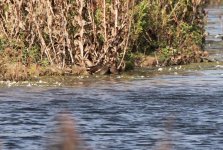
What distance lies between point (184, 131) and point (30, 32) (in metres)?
13.3

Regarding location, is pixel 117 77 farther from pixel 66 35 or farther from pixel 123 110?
pixel 123 110

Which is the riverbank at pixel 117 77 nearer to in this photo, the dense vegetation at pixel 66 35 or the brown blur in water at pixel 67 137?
the dense vegetation at pixel 66 35

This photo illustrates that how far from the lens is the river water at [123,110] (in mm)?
14570

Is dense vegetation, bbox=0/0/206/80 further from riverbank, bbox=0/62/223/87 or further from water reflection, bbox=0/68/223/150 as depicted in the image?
water reflection, bbox=0/68/223/150

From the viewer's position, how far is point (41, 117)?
17.9m

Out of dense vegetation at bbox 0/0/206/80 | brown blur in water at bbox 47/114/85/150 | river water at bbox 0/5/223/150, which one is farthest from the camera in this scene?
dense vegetation at bbox 0/0/206/80

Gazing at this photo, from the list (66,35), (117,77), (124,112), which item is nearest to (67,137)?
(124,112)

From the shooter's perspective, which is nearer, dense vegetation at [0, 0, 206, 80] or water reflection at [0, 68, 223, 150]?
water reflection at [0, 68, 223, 150]

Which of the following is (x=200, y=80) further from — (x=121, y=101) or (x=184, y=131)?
(x=184, y=131)

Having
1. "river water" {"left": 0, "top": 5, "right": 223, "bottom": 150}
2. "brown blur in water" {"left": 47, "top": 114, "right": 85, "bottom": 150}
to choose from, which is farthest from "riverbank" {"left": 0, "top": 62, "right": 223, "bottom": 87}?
"brown blur in water" {"left": 47, "top": 114, "right": 85, "bottom": 150}

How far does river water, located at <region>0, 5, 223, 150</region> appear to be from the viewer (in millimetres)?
14570

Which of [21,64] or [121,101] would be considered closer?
[121,101]

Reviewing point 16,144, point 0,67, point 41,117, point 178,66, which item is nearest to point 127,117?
point 41,117

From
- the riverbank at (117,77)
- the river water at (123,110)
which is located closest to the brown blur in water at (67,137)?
the river water at (123,110)
